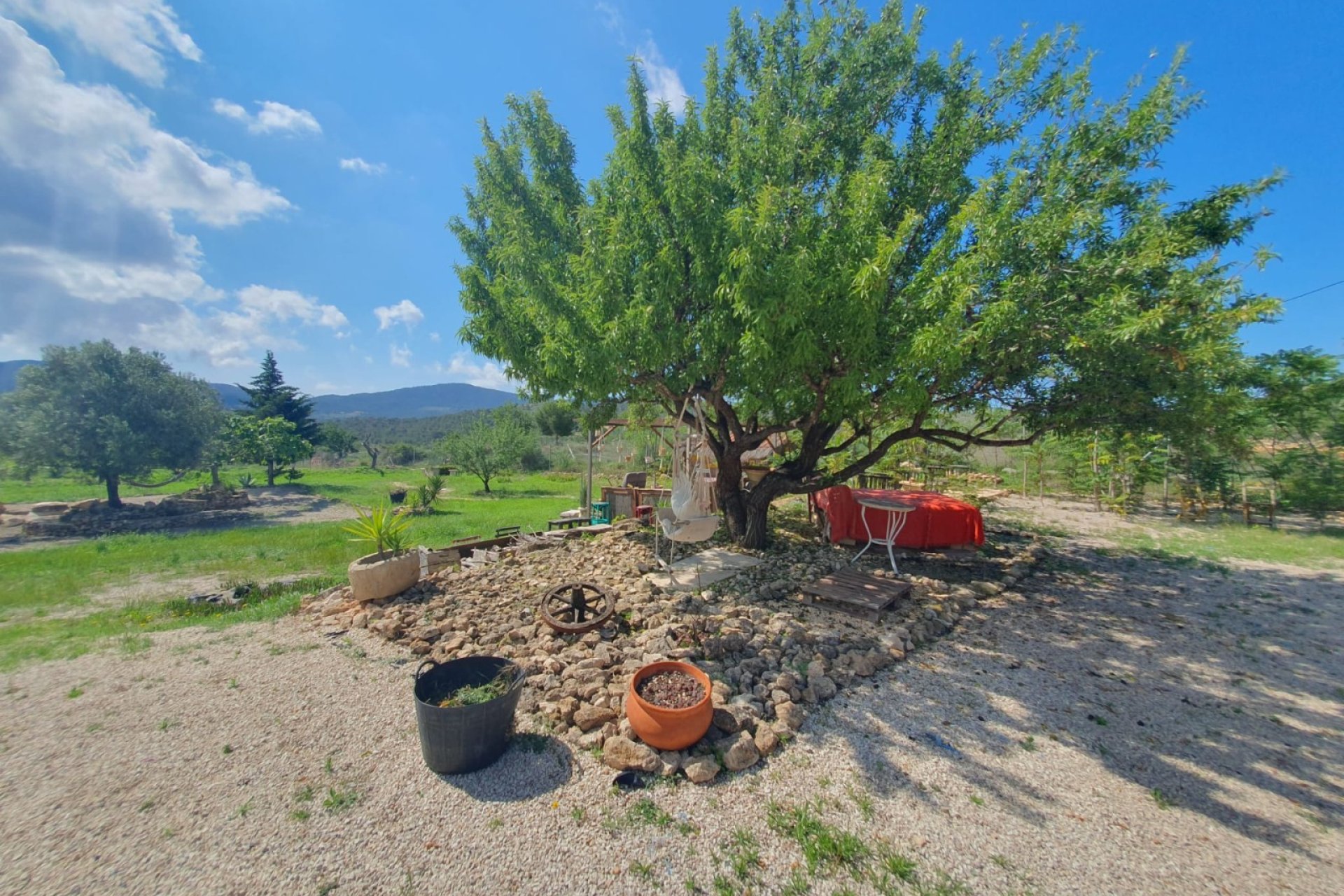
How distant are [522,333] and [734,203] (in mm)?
2875

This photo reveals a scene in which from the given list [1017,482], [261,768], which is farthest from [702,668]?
[1017,482]

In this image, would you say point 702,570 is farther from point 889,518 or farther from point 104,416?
point 104,416

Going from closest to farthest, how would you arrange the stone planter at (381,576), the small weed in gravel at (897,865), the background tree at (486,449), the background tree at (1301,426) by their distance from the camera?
1. the small weed in gravel at (897,865)
2. the background tree at (1301,426)
3. the stone planter at (381,576)
4. the background tree at (486,449)

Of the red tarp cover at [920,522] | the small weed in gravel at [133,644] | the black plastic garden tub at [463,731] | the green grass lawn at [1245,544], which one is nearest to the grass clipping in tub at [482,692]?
the black plastic garden tub at [463,731]

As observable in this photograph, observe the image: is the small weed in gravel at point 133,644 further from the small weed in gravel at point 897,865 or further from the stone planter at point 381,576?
the small weed in gravel at point 897,865

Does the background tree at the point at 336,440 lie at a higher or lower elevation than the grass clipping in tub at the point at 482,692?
higher

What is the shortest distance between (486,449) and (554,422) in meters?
9.75

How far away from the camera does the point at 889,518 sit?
644 centimetres

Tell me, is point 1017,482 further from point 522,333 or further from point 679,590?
point 522,333

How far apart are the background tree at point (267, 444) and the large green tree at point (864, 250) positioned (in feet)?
74.6

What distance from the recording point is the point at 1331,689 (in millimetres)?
3645

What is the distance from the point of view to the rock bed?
3.00 m

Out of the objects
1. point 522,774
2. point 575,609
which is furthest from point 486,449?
point 522,774

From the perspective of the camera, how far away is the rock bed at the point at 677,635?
9.84ft
